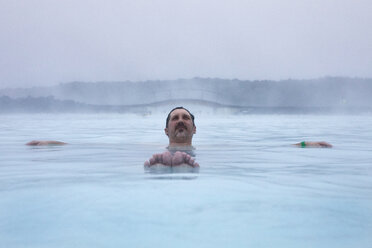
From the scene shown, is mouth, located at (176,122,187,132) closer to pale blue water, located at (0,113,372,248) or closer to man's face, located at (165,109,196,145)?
man's face, located at (165,109,196,145)

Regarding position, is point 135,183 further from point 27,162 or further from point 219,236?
point 27,162

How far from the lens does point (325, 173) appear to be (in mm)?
5180

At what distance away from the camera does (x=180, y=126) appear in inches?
281

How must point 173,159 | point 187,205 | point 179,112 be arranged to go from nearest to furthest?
point 187,205, point 173,159, point 179,112

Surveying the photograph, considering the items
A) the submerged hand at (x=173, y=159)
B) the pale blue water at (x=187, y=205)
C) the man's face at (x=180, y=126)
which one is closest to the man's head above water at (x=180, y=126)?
the man's face at (x=180, y=126)

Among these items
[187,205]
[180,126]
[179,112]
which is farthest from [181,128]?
[187,205]

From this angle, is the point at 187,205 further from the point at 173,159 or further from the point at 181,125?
the point at 181,125

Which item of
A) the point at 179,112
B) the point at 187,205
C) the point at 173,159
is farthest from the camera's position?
the point at 179,112

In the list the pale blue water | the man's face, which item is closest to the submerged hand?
the pale blue water

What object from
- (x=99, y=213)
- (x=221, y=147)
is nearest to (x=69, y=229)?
(x=99, y=213)

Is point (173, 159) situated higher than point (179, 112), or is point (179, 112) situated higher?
point (179, 112)

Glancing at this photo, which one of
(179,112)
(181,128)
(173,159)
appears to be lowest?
(173,159)

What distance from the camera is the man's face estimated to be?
7.01 m

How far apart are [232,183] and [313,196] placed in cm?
88
